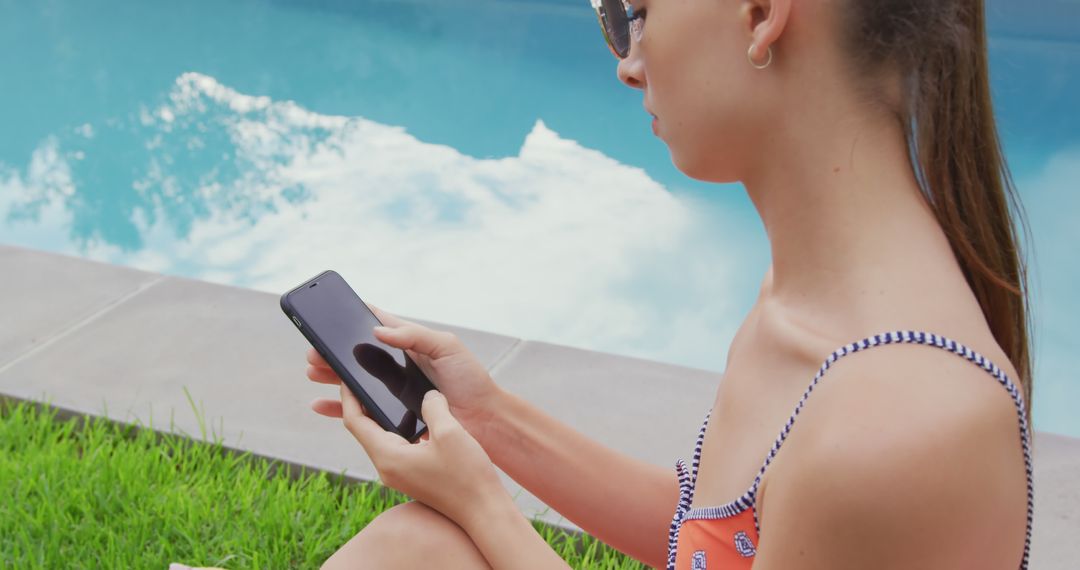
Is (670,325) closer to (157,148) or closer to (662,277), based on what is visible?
(662,277)

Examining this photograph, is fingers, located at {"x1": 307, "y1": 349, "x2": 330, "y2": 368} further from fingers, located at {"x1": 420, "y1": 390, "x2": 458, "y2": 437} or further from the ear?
the ear

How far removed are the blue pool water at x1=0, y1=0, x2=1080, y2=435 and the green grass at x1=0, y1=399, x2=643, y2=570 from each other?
201cm

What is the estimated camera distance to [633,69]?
3.97 ft

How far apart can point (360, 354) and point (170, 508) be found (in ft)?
2.79

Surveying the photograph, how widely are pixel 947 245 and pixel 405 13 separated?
7.02 m

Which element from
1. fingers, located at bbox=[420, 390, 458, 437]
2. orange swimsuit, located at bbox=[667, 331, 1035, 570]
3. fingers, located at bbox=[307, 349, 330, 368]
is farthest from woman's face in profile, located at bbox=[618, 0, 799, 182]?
fingers, located at bbox=[307, 349, 330, 368]

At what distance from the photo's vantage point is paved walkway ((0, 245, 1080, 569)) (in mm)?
2564

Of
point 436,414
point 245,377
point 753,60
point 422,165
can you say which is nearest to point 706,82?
Answer: point 753,60

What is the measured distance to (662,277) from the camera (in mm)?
4898

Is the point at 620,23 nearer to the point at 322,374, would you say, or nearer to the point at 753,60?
the point at 753,60

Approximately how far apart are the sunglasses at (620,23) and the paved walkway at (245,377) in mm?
1308

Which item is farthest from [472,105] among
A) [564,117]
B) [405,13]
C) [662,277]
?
[662,277]

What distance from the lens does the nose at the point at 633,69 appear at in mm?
1195

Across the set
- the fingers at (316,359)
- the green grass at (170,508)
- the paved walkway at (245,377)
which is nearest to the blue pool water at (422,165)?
the paved walkway at (245,377)
